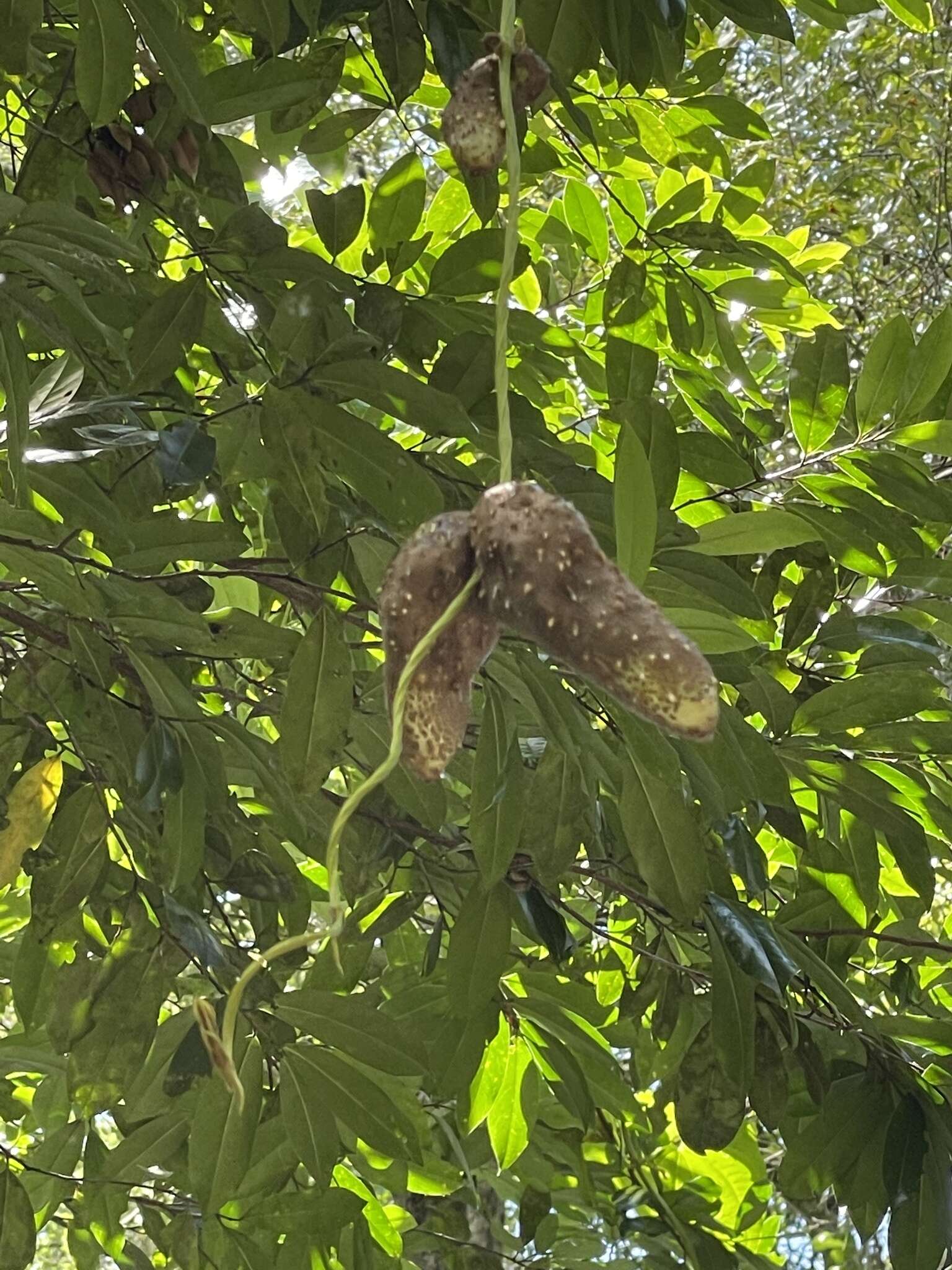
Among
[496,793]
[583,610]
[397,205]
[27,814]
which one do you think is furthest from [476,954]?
[583,610]

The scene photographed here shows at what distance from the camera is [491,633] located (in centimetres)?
35

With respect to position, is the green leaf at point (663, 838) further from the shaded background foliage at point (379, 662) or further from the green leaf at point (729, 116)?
the green leaf at point (729, 116)

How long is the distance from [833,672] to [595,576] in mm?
791

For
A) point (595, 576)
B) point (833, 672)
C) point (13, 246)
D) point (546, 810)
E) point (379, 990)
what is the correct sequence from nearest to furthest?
point (595, 576)
point (13, 246)
point (546, 810)
point (833, 672)
point (379, 990)

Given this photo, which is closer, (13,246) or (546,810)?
(13,246)

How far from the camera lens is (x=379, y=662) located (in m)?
1.18

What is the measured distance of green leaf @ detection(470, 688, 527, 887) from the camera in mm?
756

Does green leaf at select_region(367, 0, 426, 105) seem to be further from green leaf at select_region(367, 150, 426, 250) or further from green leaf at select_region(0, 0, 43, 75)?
green leaf at select_region(0, 0, 43, 75)

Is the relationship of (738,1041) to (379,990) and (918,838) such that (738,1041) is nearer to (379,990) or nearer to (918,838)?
(918,838)

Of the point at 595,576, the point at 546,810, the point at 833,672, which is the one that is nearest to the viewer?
the point at 595,576

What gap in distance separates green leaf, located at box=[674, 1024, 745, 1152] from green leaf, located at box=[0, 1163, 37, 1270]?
530 millimetres

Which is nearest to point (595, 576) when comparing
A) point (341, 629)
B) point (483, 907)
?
point (341, 629)

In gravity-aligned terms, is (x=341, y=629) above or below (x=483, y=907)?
above

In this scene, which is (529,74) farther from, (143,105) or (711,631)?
(143,105)
